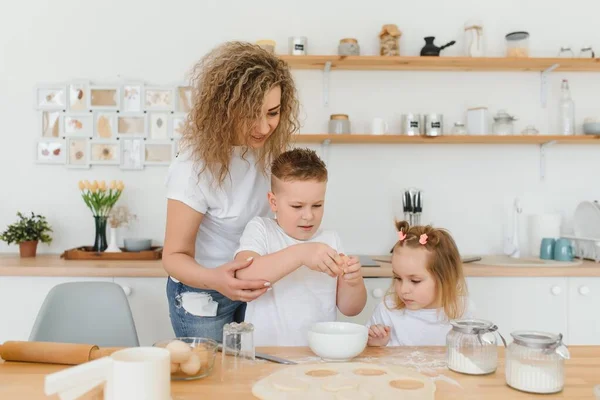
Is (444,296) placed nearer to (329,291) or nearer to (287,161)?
(329,291)

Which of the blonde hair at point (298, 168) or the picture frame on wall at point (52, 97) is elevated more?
the picture frame on wall at point (52, 97)

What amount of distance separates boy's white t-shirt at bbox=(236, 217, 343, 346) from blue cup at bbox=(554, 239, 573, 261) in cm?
160

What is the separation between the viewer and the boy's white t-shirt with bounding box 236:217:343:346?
1.55m

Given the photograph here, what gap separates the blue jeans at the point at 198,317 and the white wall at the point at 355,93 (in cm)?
130

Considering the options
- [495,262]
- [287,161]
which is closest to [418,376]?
[287,161]

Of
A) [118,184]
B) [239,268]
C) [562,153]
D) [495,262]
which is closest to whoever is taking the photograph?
[239,268]

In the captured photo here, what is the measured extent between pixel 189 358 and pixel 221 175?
67cm

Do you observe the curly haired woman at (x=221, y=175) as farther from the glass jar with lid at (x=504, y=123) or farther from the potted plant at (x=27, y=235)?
the glass jar with lid at (x=504, y=123)

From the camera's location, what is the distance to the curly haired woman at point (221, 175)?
1518mm

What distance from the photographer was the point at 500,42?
121 inches

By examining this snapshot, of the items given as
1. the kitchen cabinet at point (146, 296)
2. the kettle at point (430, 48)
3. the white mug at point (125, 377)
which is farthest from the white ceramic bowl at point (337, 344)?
the kettle at point (430, 48)

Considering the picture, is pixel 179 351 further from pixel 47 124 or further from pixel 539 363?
pixel 47 124

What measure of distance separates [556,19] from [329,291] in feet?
7.74

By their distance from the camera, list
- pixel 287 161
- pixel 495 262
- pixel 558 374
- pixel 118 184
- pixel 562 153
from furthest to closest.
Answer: pixel 562 153
pixel 118 184
pixel 495 262
pixel 287 161
pixel 558 374
